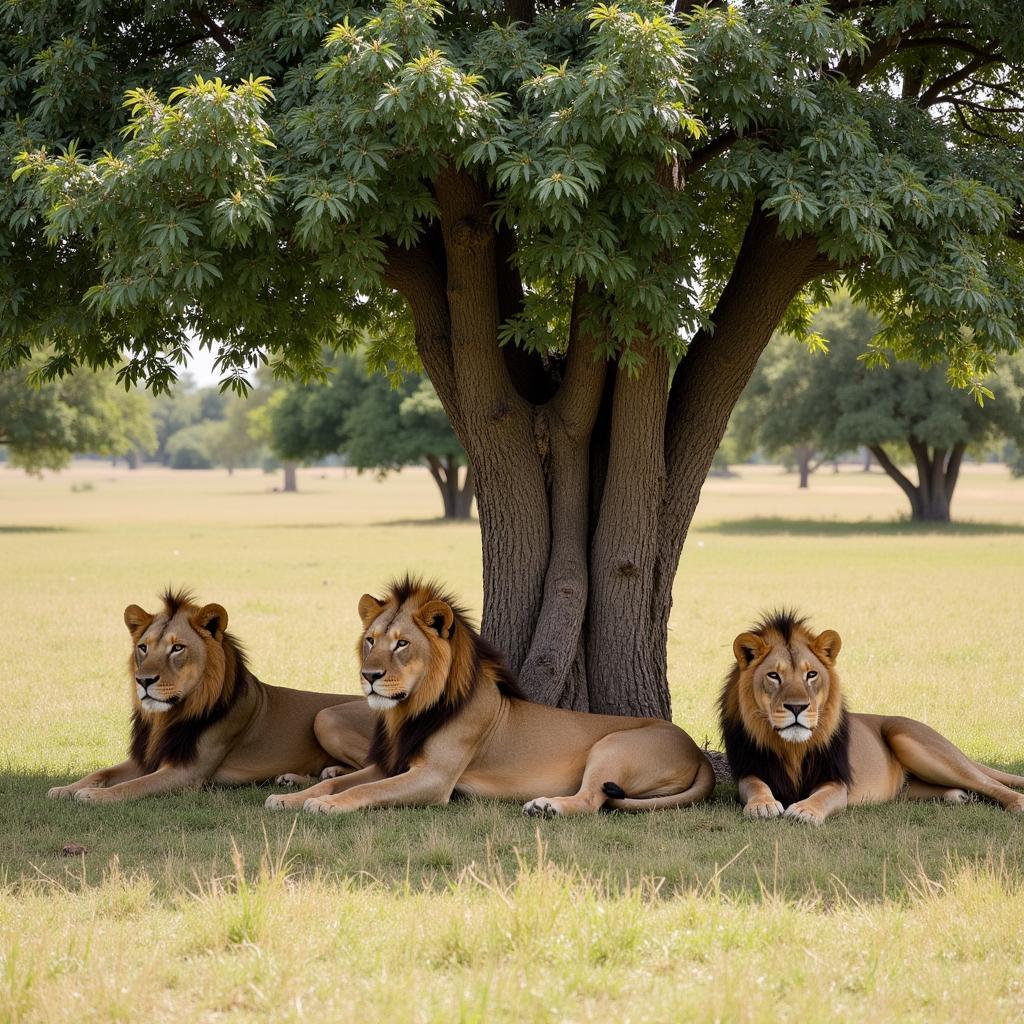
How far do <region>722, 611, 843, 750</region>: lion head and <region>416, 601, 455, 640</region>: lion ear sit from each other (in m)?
1.75

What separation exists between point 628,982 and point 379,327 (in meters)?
8.84

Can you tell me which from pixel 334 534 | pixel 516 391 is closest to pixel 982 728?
pixel 516 391

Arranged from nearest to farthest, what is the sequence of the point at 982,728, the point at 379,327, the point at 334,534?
1. the point at 982,728
2. the point at 379,327
3. the point at 334,534

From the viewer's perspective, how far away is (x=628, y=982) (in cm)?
473

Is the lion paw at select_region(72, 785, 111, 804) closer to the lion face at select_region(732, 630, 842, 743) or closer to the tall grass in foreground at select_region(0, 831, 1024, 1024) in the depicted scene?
the tall grass in foreground at select_region(0, 831, 1024, 1024)

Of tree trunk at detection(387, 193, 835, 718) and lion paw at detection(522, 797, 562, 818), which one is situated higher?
tree trunk at detection(387, 193, 835, 718)

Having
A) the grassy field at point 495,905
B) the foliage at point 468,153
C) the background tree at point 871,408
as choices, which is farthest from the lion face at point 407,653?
the background tree at point 871,408

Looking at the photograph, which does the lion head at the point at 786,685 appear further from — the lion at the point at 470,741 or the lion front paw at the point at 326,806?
the lion front paw at the point at 326,806

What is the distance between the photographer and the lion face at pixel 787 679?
738 cm

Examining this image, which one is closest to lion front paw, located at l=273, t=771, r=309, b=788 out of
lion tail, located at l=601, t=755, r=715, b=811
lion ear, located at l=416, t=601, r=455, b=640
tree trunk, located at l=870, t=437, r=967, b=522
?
lion ear, located at l=416, t=601, r=455, b=640

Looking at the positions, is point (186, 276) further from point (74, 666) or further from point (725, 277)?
point (74, 666)

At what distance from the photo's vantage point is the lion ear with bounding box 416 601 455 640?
25.6ft

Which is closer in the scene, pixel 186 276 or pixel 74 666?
pixel 186 276

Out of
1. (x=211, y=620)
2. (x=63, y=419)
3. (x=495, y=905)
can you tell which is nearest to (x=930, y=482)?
(x=63, y=419)
